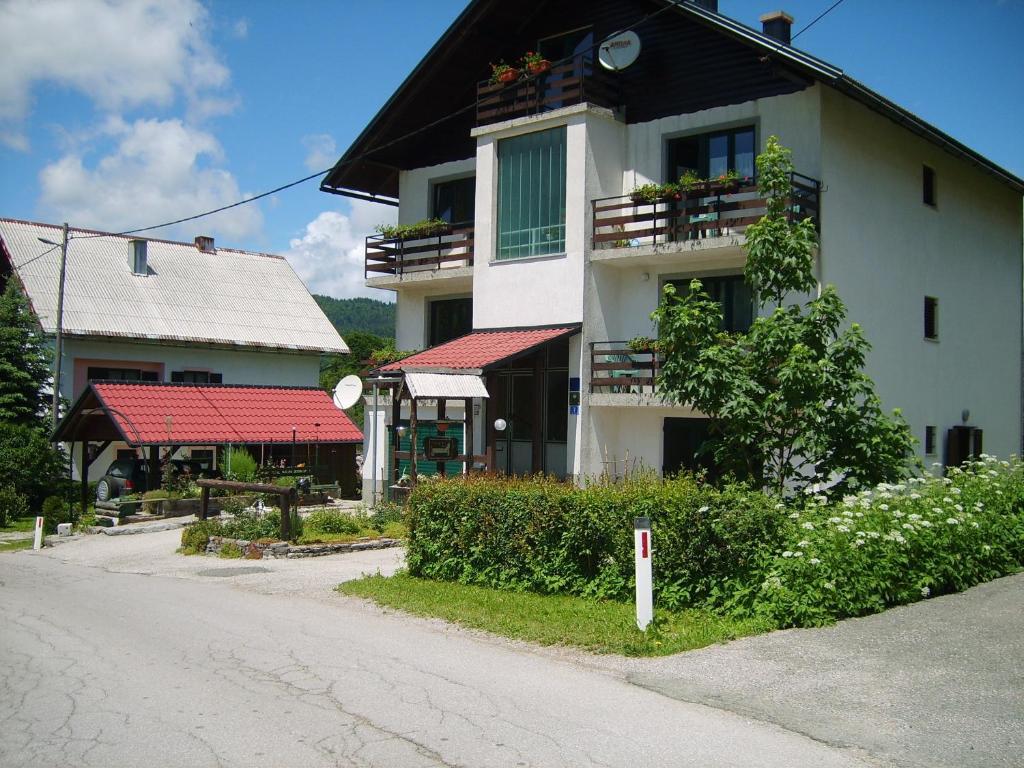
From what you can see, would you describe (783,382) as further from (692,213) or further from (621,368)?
(692,213)

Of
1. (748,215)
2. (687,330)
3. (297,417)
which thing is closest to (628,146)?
(748,215)

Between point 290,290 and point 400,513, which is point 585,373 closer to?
point 400,513

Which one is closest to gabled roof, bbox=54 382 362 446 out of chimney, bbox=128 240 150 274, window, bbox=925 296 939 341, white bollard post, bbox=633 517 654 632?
chimney, bbox=128 240 150 274

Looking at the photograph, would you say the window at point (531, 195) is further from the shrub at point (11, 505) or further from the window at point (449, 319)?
the shrub at point (11, 505)

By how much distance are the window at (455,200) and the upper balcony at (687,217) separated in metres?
5.17

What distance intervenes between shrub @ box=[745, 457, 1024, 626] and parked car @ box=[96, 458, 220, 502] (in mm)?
18005

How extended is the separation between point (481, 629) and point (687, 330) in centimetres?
527

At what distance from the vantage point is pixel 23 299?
30.3 metres

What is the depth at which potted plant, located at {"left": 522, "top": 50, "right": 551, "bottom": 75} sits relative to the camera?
21500 millimetres

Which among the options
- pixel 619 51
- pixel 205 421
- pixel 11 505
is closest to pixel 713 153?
pixel 619 51

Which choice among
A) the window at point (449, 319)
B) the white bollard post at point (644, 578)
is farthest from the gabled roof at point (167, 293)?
the white bollard post at point (644, 578)

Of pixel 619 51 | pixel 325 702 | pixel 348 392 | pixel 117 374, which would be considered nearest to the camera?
pixel 325 702

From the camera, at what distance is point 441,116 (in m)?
25.5

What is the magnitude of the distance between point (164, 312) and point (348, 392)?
54.9 feet
